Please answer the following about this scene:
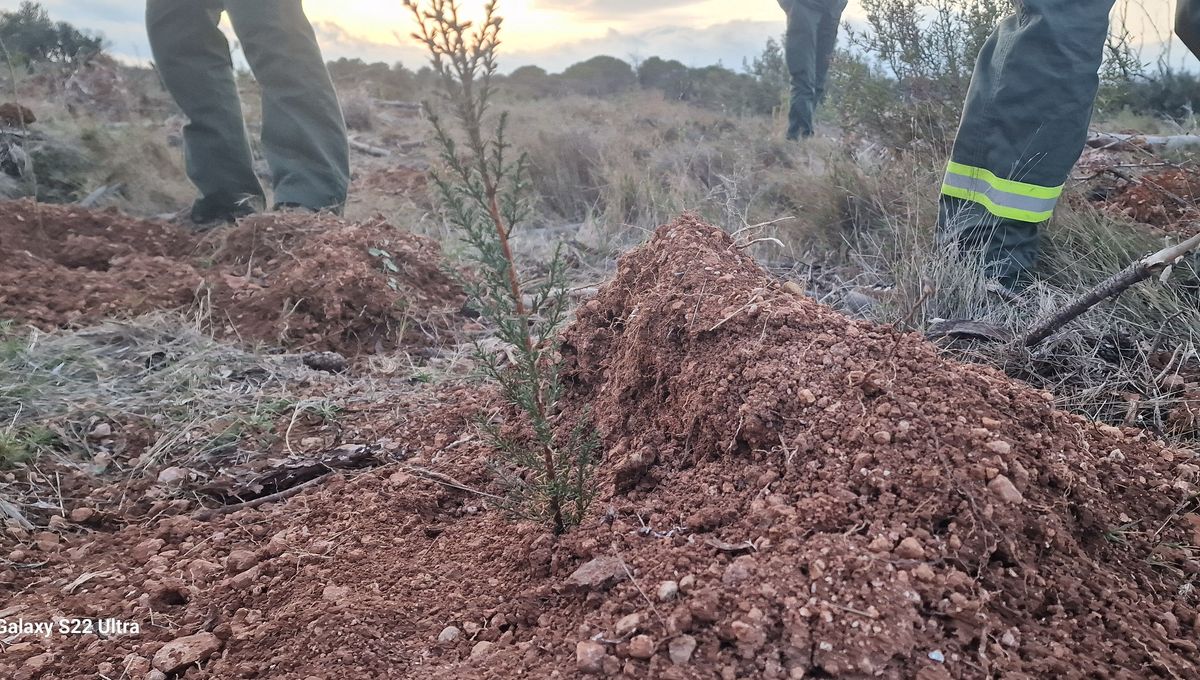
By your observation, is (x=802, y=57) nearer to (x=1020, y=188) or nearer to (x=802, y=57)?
(x=802, y=57)

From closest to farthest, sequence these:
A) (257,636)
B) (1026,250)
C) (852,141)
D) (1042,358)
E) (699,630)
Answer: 1. (699,630)
2. (257,636)
3. (1042,358)
4. (1026,250)
5. (852,141)

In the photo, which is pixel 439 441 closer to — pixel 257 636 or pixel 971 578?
pixel 257 636

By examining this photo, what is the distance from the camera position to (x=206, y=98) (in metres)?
4.86

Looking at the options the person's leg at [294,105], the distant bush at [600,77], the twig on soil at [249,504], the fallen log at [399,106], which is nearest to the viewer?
the twig on soil at [249,504]

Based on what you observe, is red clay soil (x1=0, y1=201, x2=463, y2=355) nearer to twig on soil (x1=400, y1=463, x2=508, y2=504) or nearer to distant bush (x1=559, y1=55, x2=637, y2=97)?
twig on soil (x1=400, y1=463, x2=508, y2=504)

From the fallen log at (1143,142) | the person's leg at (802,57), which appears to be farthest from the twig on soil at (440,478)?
the person's leg at (802,57)

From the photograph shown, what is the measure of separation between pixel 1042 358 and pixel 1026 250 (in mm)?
861

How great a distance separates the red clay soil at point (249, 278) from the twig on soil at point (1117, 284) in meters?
2.50

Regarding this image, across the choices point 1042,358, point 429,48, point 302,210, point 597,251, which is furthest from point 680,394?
point 302,210

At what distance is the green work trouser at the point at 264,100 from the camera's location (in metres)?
4.56

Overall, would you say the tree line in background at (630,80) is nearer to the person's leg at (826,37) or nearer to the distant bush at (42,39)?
the person's leg at (826,37)

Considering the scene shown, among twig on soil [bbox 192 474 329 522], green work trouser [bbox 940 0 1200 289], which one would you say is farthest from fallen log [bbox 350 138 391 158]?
twig on soil [bbox 192 474 329 522]

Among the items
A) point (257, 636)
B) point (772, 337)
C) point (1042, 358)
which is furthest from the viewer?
point (1042, 358)

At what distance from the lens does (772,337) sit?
1632 millimetres
